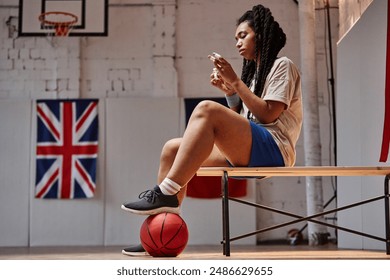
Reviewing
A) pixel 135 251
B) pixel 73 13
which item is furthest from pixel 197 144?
pixel 73 13

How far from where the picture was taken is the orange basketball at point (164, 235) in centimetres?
261

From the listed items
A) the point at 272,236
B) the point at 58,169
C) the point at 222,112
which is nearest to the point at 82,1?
the point at 58,169

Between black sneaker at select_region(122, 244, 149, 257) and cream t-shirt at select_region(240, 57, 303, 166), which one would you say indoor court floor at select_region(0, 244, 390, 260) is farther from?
cream t-shirt at select_region(240, 57, 303, 166)

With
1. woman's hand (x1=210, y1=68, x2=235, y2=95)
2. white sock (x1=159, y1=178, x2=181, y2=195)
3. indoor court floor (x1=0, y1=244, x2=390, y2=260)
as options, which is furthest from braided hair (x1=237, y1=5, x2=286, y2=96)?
indoor court floor (x1=0, y1=244, x2=390, y2=260)

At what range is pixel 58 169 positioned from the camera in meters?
7.05

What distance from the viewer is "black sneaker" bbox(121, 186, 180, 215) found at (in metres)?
2.61

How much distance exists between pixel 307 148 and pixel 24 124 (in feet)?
10.4

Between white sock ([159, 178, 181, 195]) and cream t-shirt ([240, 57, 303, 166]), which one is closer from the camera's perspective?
white sock ([159, 178, 181, 195])

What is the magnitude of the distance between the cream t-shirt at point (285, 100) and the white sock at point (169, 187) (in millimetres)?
557

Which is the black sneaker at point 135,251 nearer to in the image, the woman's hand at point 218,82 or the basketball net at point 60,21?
the woman's hand at point 218,82

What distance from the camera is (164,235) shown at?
2.61 meters

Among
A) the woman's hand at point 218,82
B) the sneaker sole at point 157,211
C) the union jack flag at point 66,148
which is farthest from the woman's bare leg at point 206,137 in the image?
the union jack flag at point 66,148

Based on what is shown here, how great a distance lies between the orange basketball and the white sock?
100 mm
